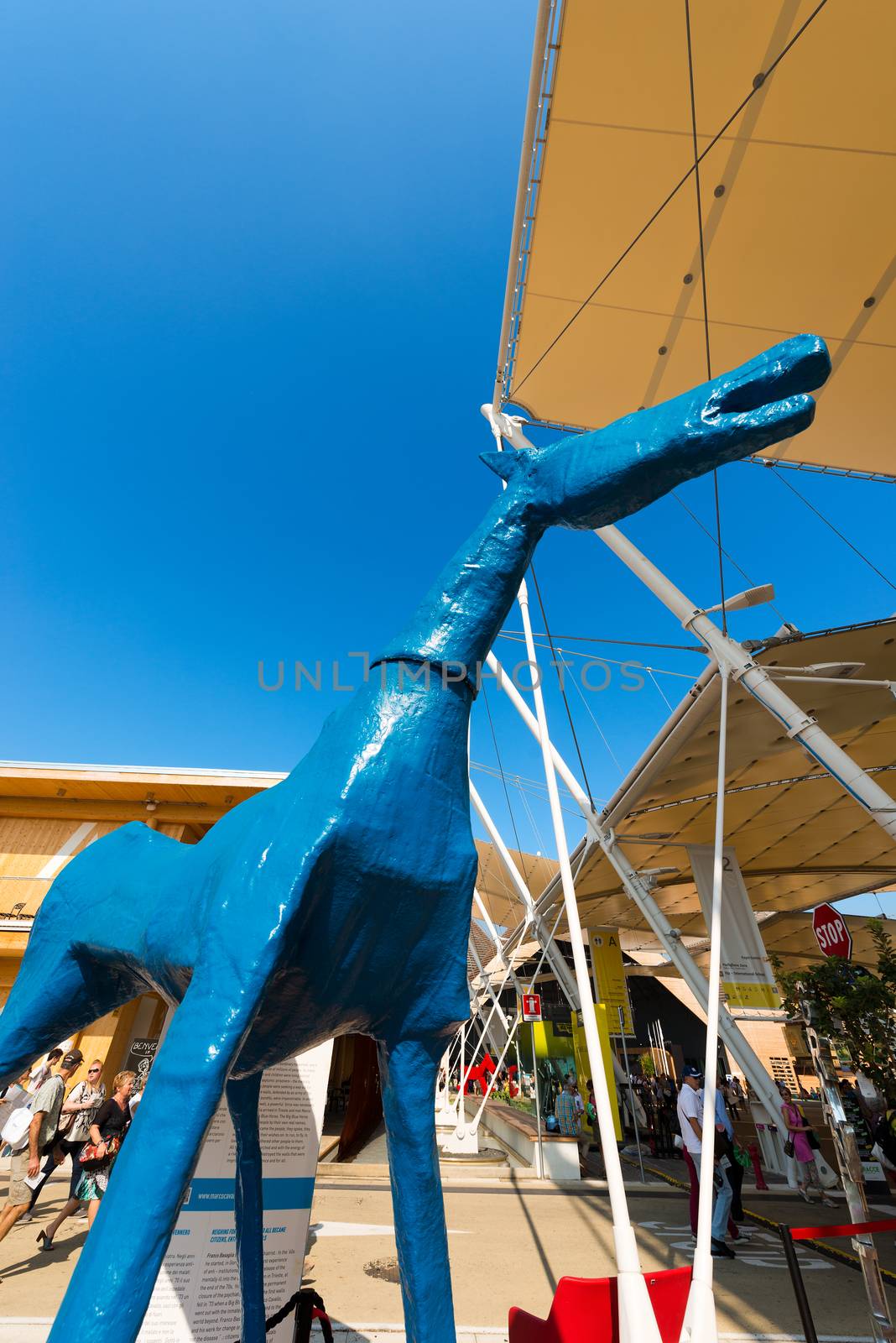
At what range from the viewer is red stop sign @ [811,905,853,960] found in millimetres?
8258

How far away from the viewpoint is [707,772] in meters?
11.0

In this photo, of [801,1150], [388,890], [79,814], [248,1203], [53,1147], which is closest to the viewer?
[388,890]

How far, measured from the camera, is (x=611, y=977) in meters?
14.7

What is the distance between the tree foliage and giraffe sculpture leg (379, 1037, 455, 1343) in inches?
266

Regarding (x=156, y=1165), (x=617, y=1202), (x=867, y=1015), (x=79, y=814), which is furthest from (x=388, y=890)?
(x=79, y=814)

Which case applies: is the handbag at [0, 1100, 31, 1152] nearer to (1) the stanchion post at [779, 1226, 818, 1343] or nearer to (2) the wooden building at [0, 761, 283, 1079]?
(1) the stanchion post at [779, 1226, 818, 1343]

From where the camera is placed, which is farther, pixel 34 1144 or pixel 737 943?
pixel 737 943

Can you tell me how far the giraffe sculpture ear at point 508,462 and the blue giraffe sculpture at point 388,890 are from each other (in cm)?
1

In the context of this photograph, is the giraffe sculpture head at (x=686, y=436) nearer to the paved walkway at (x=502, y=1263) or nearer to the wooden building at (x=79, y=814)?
the paved walkway at (x=502, y=1263)

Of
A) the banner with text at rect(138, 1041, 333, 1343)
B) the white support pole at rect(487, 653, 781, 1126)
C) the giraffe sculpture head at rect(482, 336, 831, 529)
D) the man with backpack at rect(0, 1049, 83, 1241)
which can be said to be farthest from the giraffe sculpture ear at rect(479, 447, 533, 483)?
the man with backpack at rect(0, 1049, 83, 1241)

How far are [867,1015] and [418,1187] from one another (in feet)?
23.5

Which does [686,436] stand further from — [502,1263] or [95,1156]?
[95,1156]

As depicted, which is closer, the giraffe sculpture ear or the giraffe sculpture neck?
the giraffe sculpture neck

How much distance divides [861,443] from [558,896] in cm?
1161
